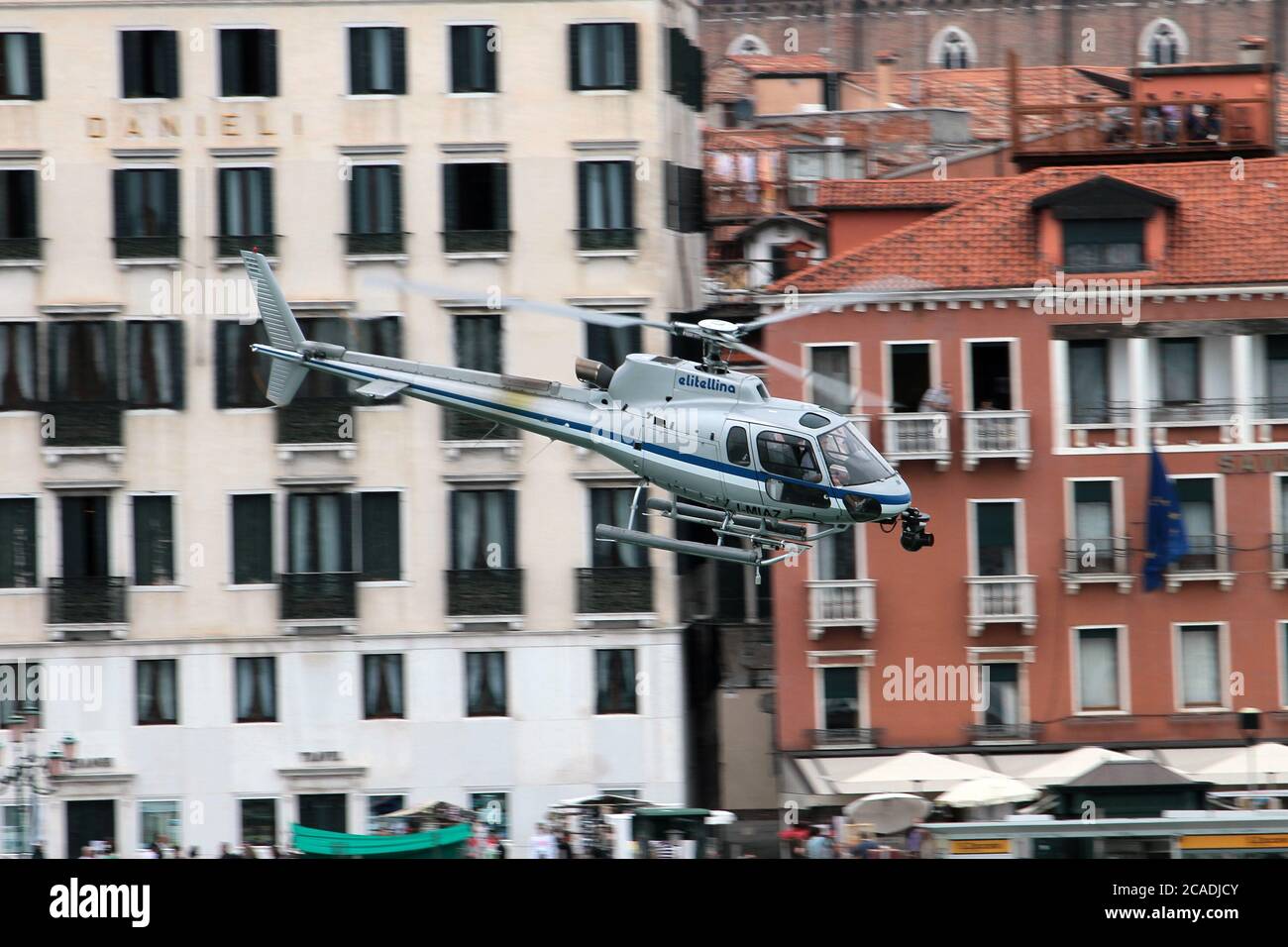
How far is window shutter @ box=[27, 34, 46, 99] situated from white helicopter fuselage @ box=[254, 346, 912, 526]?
53.2ft

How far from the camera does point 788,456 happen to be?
115ft

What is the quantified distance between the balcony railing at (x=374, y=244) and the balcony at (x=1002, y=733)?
16.8 meters

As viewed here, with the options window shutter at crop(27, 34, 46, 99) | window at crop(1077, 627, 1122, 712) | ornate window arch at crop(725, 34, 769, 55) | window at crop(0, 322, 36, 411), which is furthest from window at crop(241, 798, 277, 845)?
ornate window arch at crop(725, 34, 769, 55)

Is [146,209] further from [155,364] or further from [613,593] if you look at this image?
[613,593]

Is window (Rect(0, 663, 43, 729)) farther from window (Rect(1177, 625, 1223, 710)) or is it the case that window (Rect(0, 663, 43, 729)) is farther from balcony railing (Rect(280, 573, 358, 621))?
window (Rect(1177, 625, 1223, 710))

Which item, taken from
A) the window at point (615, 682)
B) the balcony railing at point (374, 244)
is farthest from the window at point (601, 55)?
the window at point (615, 682)

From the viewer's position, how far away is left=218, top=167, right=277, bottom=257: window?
167ft

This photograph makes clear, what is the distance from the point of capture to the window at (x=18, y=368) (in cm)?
5062

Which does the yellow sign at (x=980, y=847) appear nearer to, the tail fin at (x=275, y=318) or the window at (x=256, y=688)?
the tail fin at (x=275, y=318)

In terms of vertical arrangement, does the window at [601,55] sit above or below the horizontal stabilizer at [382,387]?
above

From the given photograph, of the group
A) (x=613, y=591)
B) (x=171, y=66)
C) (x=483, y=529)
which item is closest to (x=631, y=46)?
(x=171, y=66)

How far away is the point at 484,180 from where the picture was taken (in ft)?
167
